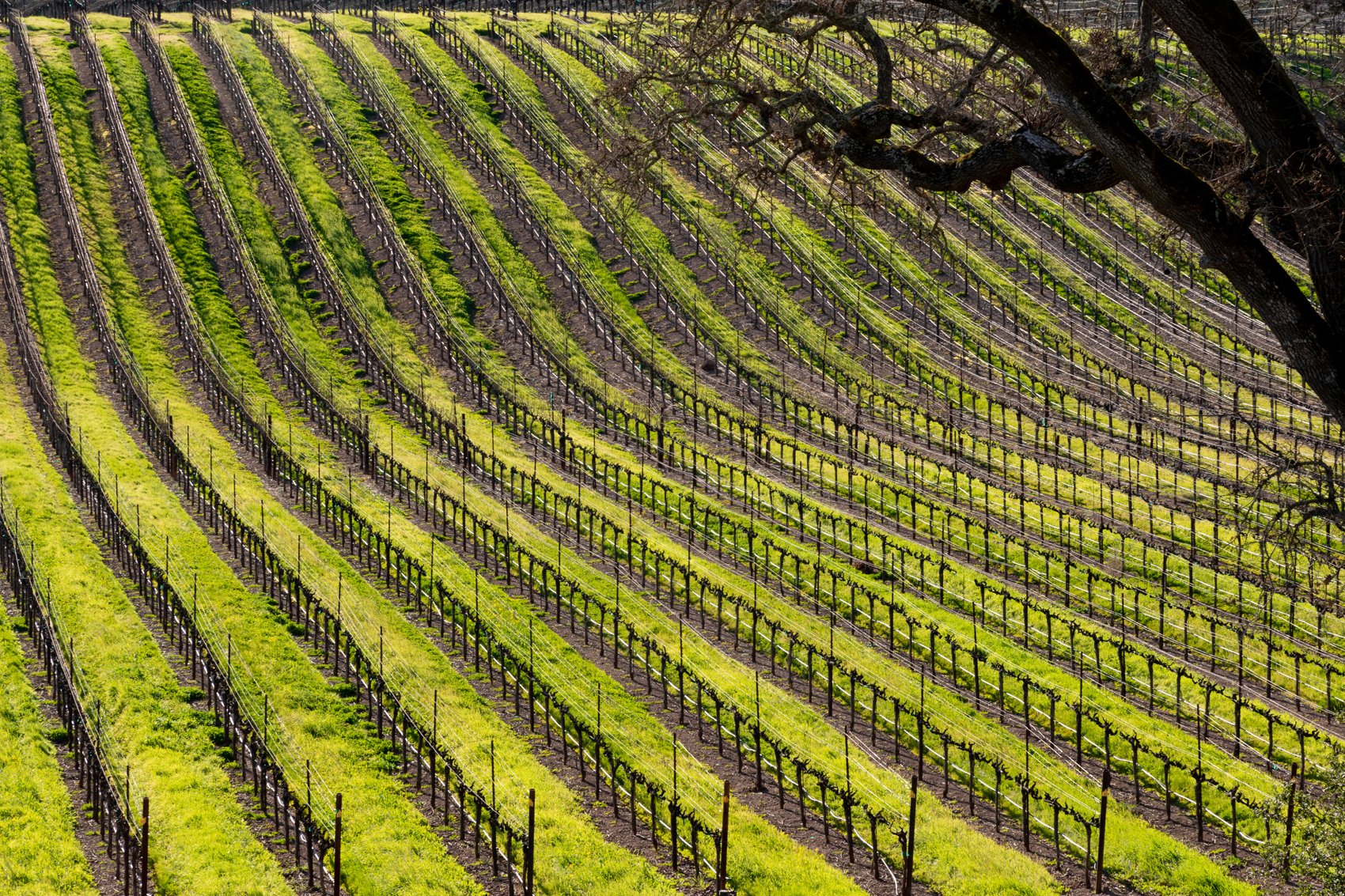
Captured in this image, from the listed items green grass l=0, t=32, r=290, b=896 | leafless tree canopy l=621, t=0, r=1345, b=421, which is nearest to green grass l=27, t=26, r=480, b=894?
green grass l=0, t=32, r=290, b=896

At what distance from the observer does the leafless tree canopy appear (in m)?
9.40

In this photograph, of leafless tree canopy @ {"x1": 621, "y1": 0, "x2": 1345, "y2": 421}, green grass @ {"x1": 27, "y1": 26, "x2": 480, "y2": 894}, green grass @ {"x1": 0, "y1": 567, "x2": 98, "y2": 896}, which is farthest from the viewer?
green grass @ {"x1": 27, "y1": 26, "x2": 480, "y2": 894}

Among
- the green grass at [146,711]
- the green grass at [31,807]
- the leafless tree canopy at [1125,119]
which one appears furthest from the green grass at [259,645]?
the leafless tree canopy at [1125,119]

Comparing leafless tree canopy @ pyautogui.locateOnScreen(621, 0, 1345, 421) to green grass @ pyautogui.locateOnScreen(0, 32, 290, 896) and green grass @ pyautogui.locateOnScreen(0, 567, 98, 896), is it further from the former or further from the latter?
green grass @ pyautogui.locateOnScreen(0, 567, 98, 896)

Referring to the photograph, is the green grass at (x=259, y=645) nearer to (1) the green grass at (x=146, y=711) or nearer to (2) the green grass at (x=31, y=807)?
(1) the green grass at (x=146, y=711)

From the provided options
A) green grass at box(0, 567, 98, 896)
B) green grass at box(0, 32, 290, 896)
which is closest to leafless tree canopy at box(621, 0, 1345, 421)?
green grass at box(0, 32, 290, 896)

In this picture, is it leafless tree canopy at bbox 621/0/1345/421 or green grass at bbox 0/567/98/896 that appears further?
green grass at bbox 0/567/98/896

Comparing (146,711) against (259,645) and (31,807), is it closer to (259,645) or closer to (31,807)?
(259,645)

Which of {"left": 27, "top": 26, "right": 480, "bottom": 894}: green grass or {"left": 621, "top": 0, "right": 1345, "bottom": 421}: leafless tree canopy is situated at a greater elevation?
{"left": 621, "top": 0, "right": 1345, "bottom": 421}: leafless tree canopy

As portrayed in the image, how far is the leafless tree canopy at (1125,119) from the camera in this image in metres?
9.40

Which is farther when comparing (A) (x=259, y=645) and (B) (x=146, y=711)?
(A) (x=259, y=645)

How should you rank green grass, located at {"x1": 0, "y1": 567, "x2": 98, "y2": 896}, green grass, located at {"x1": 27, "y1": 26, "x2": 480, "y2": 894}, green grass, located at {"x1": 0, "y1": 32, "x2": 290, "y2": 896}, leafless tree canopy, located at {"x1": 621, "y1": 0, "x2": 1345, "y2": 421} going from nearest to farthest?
1. leafless tree canopy, located at {"x1": 621, "y1": 0, "x2": 1345, "y2": 421}
2. green grass, located at {"x1": 0, "y1": 567, "x2": 98, "y2": 896}
3. green grass, located at {"x1": 0, "y1": 32, "x2": 290, "y2": 896}
4. green grass, located at {"x1": 27, "y1": 26, "x2": 480, "y2": 894}

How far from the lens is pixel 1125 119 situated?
9867mm

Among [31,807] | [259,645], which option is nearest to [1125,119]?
[31,807]
